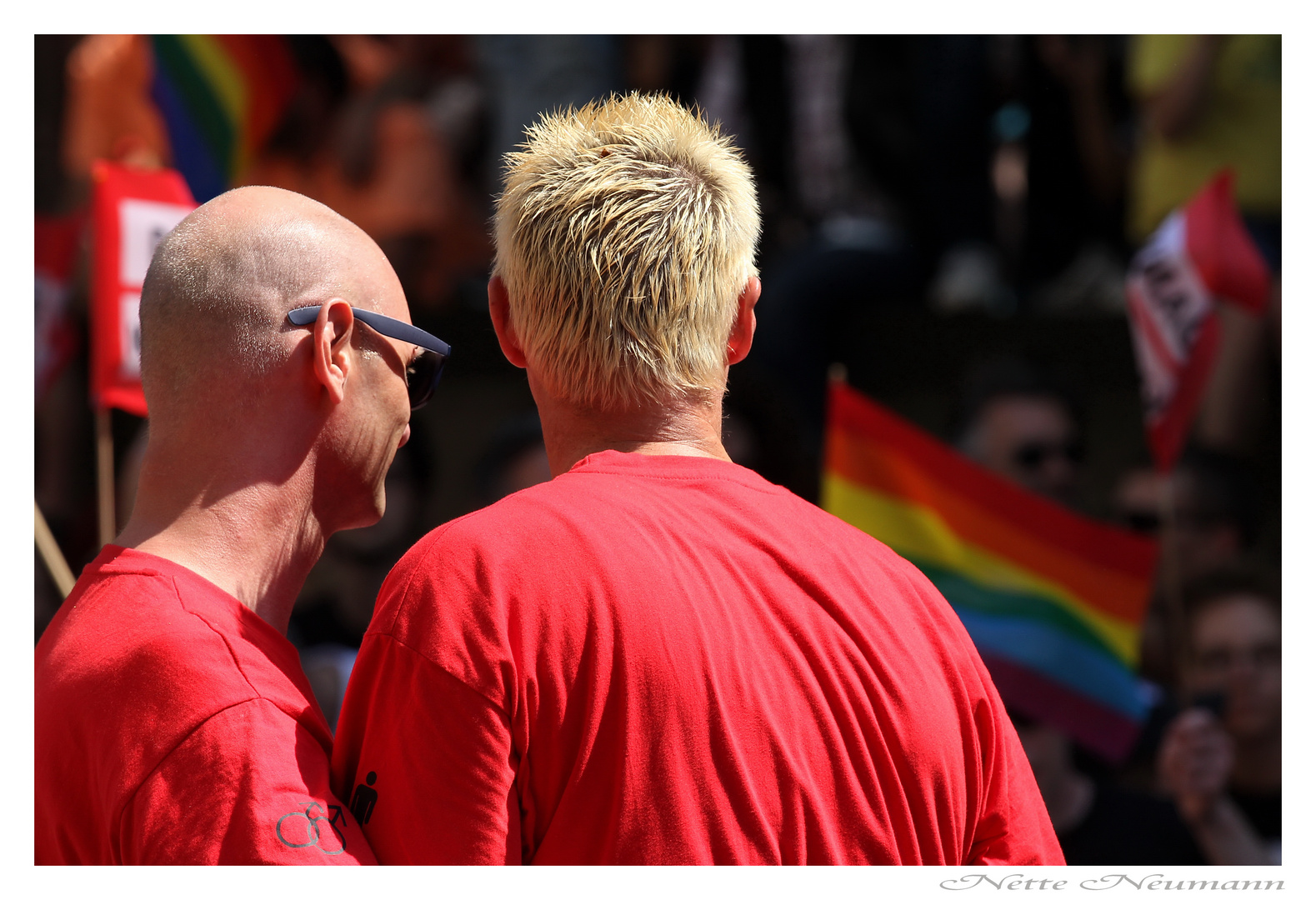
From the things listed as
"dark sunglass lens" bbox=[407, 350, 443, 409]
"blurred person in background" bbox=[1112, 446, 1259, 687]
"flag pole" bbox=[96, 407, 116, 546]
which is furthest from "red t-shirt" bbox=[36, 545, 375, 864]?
"blurred person in background" bbox=[1112, 446, 1259, 687]

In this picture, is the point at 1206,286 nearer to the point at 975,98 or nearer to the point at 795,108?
the point at 975,98

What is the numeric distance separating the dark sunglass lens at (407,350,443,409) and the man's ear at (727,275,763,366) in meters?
0.48

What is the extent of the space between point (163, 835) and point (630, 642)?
548 millimetres

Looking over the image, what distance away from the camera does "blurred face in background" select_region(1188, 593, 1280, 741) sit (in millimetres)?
4562

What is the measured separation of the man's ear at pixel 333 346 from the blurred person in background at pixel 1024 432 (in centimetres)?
340

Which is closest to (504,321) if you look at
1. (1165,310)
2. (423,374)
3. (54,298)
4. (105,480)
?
(423,374)

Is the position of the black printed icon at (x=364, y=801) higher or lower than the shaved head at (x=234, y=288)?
lower

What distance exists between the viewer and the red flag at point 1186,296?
4.64m

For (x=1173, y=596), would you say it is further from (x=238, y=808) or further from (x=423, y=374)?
(x=238, y=808)

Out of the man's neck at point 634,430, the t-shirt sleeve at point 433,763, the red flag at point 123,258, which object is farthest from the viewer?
the red flag at point 123,258

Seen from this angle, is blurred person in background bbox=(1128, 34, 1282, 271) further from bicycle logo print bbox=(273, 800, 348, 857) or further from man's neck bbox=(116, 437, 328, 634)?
bicycle logo print bbox=(273, 800, 348, 857)

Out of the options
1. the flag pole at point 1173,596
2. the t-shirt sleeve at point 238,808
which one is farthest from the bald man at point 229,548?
the flag pole at point 1173,596

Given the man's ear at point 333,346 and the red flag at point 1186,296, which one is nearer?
the man's ear at point 333,346

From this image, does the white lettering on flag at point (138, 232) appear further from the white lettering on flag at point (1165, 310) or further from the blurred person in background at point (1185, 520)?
the blurred person in background at point (1185, 520)
